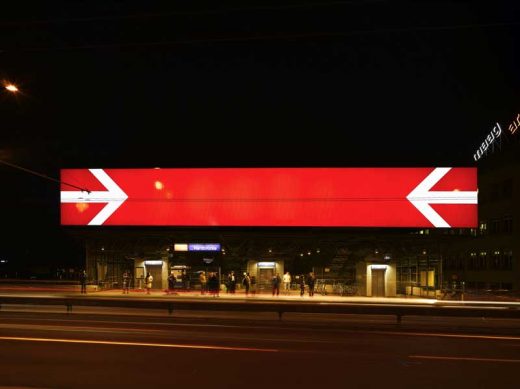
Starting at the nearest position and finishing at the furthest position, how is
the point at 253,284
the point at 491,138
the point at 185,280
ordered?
the point at 253,284 < the point at 185,280 < the point at 491,138

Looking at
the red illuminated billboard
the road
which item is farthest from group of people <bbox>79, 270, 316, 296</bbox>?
the road

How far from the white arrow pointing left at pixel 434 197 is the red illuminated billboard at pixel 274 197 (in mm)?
53

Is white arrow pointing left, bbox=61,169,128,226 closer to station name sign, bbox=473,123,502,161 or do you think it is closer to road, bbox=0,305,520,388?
road, bbox=0,305,520,388

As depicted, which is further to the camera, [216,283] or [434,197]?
[434,197]

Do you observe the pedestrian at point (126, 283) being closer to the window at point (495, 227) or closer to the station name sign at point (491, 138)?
the window at point (495, 227)

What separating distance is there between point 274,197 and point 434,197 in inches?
353

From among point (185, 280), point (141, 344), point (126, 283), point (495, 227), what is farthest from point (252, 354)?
point (495, 227)

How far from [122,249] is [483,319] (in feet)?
72.9

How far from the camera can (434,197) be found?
104 ft

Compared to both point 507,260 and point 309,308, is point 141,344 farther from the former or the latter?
point 507,260

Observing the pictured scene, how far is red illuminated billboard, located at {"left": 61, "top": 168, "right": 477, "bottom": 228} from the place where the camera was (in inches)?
1249

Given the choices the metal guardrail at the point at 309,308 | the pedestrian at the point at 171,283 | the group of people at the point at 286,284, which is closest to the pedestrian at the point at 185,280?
the pedestrian at the point at 171,283

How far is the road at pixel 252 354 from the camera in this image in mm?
9117

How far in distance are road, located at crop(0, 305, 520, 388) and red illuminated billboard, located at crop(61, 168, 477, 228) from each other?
1357 centimetres
